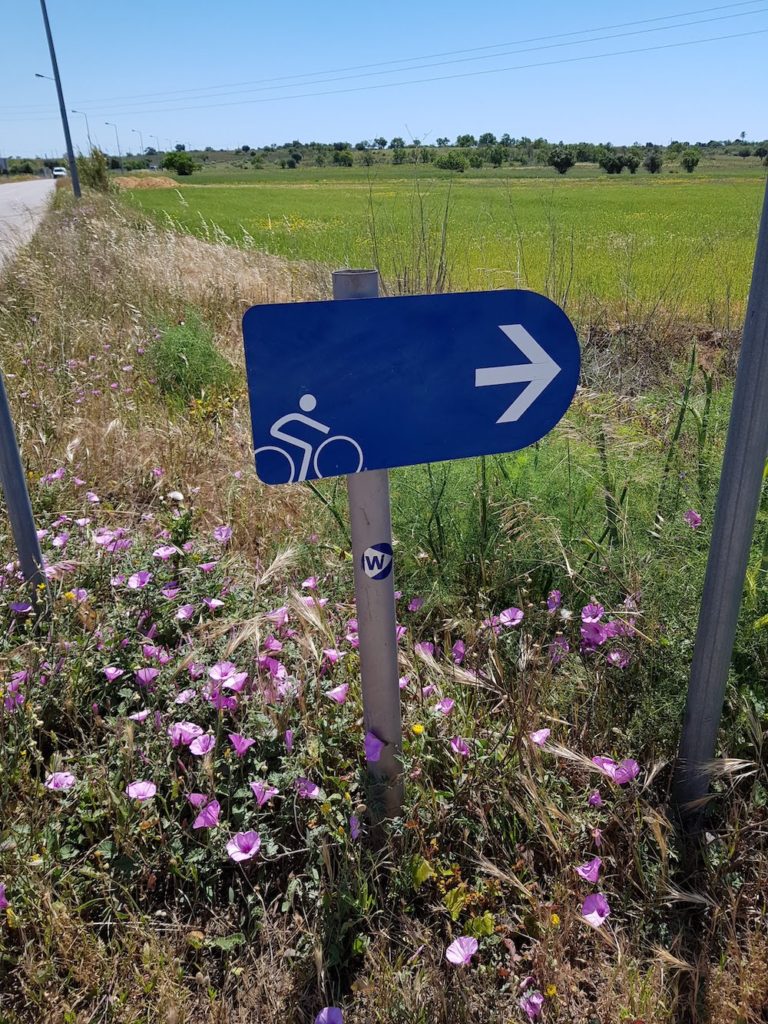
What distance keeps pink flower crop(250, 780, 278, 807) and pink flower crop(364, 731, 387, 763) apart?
0.23m

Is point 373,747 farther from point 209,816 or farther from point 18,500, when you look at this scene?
point 18,500

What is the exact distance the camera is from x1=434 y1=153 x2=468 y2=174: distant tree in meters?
3.67

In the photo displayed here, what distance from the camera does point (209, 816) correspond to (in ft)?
4.71

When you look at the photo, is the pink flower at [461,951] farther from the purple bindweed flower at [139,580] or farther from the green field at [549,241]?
the green field at [549,241]

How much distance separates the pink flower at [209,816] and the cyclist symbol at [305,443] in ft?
2.51

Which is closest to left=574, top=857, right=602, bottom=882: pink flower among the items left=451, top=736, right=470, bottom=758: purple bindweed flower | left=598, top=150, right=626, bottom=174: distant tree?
left=451, top=736, right=470, bottom=758: purple bindweed flower

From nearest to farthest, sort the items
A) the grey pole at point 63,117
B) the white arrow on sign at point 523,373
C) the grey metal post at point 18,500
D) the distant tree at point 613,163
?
the white arrow on sign at point 523,373 → the grey metal post at point 18,500 → the grey pole at point 63,117 → the distant tree at point 613,163

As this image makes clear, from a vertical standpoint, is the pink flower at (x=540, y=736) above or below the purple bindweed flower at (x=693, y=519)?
below

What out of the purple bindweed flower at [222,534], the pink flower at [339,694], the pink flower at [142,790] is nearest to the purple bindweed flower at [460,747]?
the pink flower at [339,694]

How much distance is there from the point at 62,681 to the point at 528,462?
1779 mm

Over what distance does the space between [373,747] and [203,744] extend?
42 centimetres

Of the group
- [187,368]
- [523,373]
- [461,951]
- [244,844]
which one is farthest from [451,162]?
[461,951]

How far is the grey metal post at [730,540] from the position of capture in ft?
4.10

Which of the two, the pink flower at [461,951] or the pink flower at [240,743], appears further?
the pink flower at [240,743]
